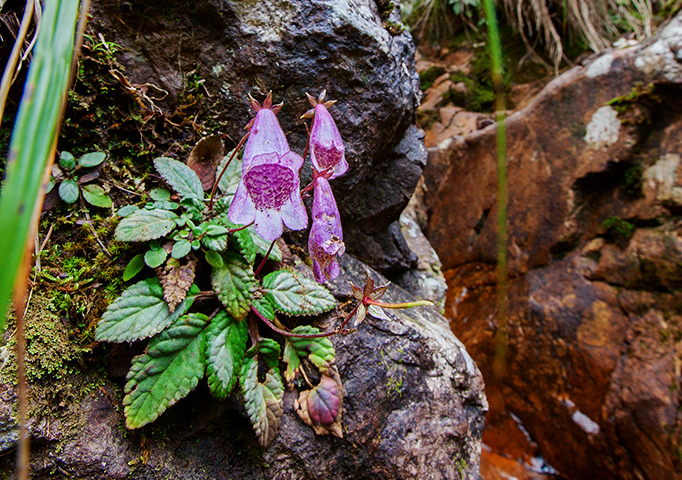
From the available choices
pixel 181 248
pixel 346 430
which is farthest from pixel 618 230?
pixel 181 248

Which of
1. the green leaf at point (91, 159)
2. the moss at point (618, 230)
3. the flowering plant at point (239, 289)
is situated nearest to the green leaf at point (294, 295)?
the flowering plant at point (239, 289)

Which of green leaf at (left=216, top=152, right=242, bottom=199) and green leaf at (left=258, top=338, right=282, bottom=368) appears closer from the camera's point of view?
green leaf at (left=258, top=338, right=282, bottom=368)

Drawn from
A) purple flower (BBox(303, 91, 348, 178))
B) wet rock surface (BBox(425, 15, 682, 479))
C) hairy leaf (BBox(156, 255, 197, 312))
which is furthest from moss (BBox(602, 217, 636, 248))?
hairy leaf (BBox(156, 255, 197, 312))

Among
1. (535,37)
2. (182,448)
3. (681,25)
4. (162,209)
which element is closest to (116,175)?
(162,209)

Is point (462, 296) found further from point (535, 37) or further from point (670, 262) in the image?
point (535, 37)

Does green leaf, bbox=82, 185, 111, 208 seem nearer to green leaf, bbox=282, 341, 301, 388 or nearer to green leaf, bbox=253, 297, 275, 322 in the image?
green leaf, bbox=253, 297, 275, 322

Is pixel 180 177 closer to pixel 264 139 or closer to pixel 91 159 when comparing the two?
pixel 91 159

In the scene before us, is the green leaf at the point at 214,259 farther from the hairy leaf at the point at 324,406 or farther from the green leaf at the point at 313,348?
the hairy leaf at the point at 324,406
